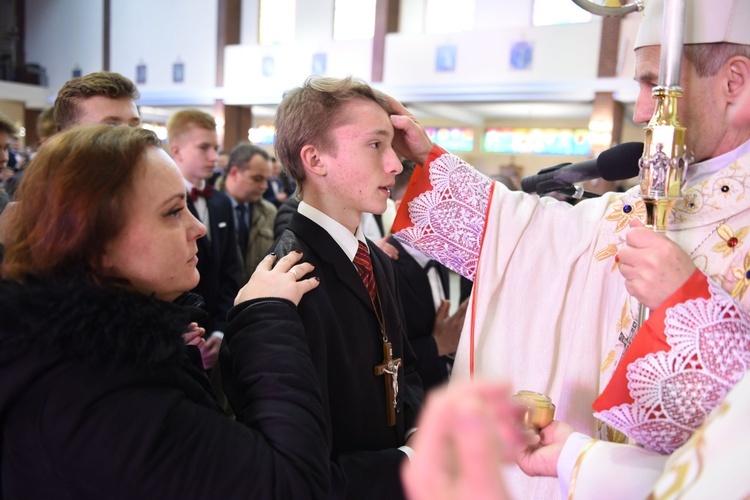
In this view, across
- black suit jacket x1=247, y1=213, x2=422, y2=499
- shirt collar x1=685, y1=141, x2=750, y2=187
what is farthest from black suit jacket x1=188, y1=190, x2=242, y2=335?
shirt collar x1=685, y1=141, x2=750, y2=187

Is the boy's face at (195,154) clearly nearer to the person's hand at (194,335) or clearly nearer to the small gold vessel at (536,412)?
the person's hand at (194,335)

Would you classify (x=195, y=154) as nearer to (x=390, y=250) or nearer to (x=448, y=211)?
(x=390, y=250)

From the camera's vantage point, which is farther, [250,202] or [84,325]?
[250,202]

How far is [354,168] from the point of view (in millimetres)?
1601

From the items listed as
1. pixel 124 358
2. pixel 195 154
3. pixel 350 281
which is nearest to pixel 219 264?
pixel 195 154

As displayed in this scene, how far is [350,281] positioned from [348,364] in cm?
20

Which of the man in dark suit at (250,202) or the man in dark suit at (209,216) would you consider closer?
the man in dark suit at (209,216)

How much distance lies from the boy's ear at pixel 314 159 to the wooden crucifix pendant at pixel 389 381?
494 millimetres

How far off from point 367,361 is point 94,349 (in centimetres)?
68

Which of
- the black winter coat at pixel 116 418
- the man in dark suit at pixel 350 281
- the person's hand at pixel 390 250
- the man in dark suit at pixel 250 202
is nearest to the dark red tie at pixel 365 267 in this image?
the man in dark suit at pixel 350 281

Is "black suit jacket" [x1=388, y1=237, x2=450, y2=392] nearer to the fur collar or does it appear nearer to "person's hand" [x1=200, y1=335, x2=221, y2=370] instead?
"person's hand" [x1=200, y1=335, x2=221, y2=370]

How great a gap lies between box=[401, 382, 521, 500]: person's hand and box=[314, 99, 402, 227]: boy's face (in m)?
1.16

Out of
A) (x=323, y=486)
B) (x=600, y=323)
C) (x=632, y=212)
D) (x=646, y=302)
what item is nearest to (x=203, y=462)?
(x=323, y=486)

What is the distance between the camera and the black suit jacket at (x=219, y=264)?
3266 millimetres
